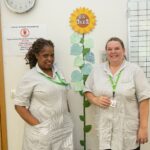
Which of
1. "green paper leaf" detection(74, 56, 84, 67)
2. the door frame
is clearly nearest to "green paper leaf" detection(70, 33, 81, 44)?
"green paper leaf" detection(74, 56, 84, 67)

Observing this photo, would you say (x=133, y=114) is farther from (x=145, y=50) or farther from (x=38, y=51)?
(x=38, y=51)

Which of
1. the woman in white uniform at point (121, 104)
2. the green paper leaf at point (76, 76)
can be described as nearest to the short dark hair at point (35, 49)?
the green paper leaf at point (76, 76)

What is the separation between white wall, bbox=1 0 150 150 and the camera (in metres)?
2.18

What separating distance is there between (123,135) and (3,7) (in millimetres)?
1394

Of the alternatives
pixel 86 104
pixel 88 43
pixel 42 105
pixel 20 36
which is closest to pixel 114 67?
pixel 88 43

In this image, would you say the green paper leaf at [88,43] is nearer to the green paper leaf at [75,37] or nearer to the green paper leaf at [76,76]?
the green paper leaf at [75,37]

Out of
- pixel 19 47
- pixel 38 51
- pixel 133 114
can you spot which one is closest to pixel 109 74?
pixel 133 114

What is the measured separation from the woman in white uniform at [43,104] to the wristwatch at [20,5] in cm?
35

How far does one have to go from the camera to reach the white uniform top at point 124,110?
6.13ft

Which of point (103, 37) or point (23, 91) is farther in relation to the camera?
point (103, 37)

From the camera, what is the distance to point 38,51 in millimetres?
1992

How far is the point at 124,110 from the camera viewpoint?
6.13ft

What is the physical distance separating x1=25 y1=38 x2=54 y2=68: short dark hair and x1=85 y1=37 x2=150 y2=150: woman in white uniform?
1.53ft

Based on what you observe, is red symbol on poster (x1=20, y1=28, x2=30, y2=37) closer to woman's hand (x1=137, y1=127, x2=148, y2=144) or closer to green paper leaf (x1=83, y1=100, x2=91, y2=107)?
green paper leaf (x1=83, y1=100, x2=91, y2=107)
